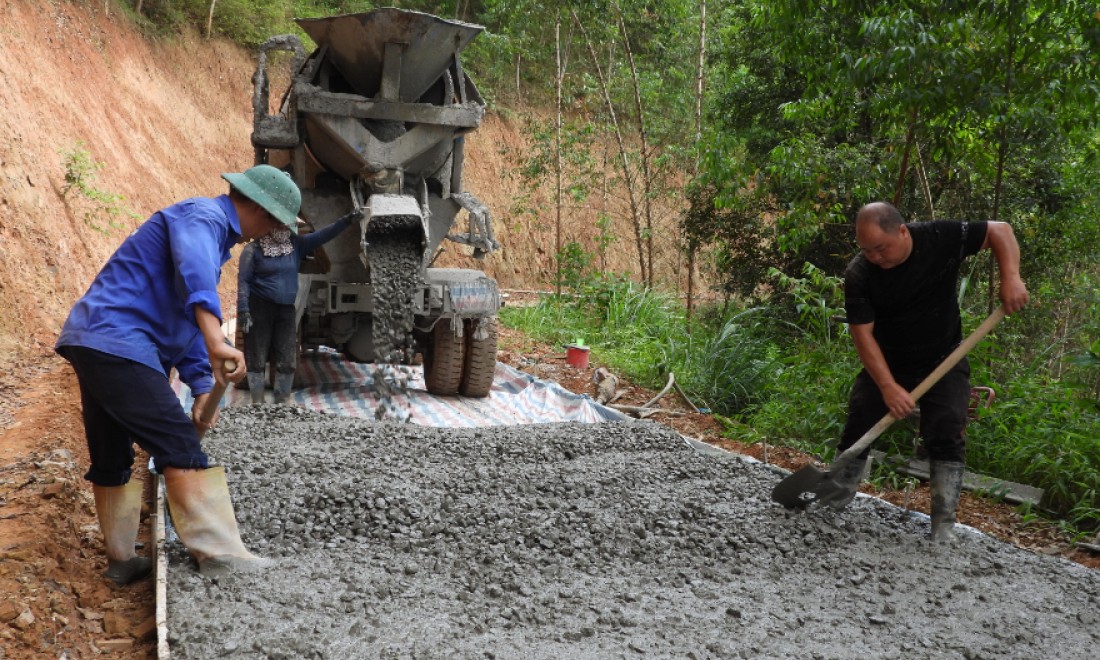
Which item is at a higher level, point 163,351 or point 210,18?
point 210,18

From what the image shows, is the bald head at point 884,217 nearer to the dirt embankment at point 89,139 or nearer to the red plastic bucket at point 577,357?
the red plastic bucket at point 577,357

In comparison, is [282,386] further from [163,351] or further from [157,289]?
[157,289]

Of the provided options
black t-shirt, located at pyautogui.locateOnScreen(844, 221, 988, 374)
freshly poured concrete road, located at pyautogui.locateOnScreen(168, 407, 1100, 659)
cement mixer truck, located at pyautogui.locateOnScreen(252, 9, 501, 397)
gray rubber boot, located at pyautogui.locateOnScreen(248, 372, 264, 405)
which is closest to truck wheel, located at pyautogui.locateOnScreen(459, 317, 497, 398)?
cement mixer truck, located at pyautogui.locateOnScreen(252, 9, 501, 397)

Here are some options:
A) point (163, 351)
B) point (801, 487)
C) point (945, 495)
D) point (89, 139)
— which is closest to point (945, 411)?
point (945, 495)

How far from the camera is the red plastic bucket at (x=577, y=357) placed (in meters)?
7.70

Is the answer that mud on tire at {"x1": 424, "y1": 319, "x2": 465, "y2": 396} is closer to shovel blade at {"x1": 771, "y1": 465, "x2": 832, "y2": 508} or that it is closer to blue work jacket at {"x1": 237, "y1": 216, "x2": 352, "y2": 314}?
blue work jacket at {"x1": 237, "y1": 216, "x2": 352, "y2": 314}

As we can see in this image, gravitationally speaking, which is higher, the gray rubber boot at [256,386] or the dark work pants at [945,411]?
the dark work pants at [945,411]

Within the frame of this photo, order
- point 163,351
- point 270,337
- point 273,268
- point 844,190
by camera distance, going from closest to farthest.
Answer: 1. point 163,351
2. point 273,268
3. point 270,337
4. point 844,190

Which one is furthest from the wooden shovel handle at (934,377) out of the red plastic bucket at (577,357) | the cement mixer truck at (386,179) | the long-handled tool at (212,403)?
the red plastic bucket at (577,357)

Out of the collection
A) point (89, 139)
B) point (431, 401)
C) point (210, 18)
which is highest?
point (210, 18)

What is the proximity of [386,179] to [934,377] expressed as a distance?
371cm

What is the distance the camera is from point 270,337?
5.46 m

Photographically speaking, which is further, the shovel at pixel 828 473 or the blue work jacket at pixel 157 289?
the shovel at pixel 828 473

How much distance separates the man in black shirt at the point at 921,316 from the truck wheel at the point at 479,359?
124 inches
